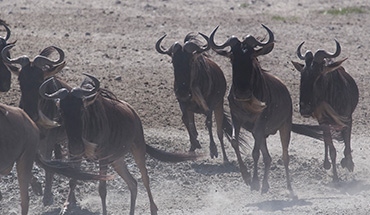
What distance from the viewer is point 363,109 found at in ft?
52.4

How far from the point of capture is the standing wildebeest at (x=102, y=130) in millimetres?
10531

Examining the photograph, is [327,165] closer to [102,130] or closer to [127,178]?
[127,178]

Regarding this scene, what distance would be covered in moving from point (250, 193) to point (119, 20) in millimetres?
9897

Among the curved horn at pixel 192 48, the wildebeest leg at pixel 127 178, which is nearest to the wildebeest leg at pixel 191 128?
the curved horn at pixel 192 48

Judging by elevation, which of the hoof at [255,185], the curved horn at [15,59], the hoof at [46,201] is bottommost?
the hoof at [46,201]

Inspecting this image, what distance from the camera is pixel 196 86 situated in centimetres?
1392

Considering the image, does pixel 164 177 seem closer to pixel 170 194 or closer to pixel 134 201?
pixel 170 194

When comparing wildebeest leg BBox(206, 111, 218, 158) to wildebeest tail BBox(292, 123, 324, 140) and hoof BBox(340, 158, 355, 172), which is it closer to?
wildebeest tail BBox(292, 123, 324, 140)

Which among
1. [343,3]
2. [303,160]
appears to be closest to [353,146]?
A: [303,160]

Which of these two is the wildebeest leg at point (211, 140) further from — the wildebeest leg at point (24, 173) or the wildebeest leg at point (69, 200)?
the wildebeest leg at point (24, 173)

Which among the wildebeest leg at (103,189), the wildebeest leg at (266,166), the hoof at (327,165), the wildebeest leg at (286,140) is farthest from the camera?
the hoof at (327,165)

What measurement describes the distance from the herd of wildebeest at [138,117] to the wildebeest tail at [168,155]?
13mm

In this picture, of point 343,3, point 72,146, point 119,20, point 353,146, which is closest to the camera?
point 72,146

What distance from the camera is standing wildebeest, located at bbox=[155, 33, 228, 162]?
13508 millimetres
